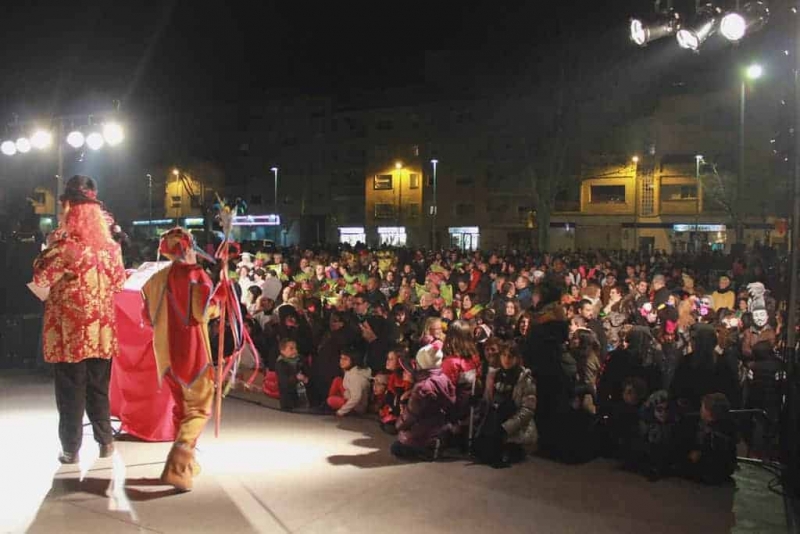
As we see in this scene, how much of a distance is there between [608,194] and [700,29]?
122 ft

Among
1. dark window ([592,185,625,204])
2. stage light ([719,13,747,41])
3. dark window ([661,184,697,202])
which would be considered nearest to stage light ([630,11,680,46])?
stage light ([719,13,747,41])

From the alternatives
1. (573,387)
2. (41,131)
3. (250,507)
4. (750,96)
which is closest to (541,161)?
(750,96)

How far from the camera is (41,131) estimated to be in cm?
1137

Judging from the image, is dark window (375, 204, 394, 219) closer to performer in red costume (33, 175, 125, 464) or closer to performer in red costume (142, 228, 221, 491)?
performer in red costume (33, 175, 125, 464)

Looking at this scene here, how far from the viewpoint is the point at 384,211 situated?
49125 mm

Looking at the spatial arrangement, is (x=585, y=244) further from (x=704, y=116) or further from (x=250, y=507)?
(x=250, y=507)

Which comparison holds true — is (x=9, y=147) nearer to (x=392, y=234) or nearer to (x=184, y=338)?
(x=184, y=338)

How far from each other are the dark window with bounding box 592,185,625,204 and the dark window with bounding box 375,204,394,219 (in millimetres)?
13418

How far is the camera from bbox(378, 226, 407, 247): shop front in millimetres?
48156

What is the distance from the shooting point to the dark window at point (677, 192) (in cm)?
4088

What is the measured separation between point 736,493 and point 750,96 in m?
34.3

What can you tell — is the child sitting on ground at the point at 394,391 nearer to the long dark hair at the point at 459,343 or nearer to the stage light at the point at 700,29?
the long dark hair at the point at 459,343

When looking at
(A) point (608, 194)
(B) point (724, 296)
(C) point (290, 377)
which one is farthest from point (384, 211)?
(C) point (290, 377)

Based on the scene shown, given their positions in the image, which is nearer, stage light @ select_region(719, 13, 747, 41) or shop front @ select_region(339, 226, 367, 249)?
stage light @ select_region(719, 13, 747, 41)
